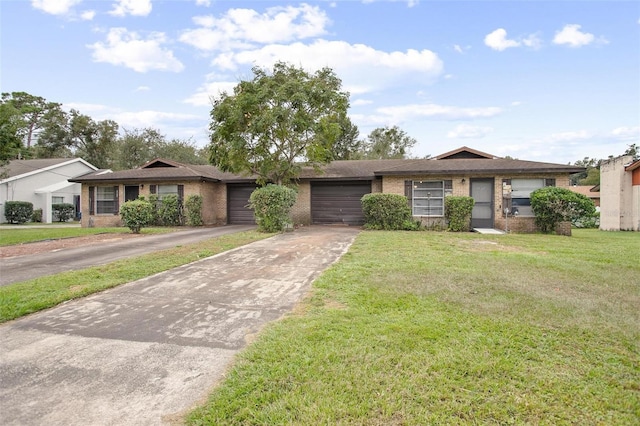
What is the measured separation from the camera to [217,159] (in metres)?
15.2

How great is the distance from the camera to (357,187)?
16.4 m

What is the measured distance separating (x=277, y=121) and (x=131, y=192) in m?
9.18

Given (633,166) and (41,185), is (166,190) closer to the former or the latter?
(41,185)

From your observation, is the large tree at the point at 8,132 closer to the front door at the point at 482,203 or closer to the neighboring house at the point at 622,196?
the front door at the point at 482,203

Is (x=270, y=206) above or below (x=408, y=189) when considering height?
below

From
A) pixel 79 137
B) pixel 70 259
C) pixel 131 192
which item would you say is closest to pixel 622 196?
pixel 70 259

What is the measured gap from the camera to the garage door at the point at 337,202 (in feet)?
53.8

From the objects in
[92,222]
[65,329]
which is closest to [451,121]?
[92,222]

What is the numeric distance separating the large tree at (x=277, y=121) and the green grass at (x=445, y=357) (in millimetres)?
9900

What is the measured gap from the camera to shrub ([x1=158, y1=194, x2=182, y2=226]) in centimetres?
1617

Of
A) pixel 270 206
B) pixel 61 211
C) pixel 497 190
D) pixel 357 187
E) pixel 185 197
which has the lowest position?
pixel 61 211

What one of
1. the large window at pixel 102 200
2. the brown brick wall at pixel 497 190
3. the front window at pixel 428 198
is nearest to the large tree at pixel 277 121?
the brown brick wall at pixel 497 190

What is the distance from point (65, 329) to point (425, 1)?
1277cm

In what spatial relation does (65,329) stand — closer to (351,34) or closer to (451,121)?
(351,34)
